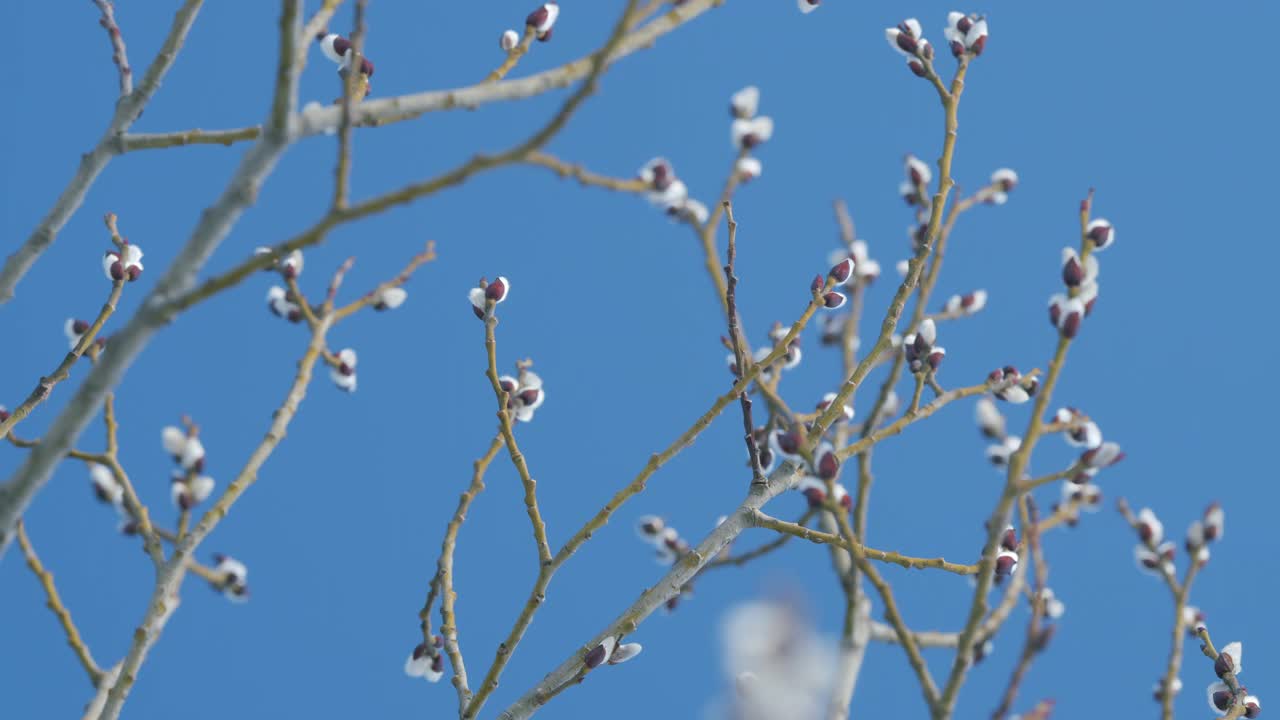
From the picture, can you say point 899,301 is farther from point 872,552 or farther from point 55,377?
point 55,377

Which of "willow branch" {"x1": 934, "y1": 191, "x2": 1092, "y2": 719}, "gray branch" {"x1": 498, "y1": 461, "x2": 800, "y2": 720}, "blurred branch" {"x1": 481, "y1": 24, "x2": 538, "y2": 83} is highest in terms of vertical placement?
"blurred branch" {"x1": 481, "y1": 24, "x2": 538, "y2": 83}

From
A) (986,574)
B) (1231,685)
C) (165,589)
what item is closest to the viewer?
(986,574)

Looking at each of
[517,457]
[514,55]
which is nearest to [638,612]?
[517,457]

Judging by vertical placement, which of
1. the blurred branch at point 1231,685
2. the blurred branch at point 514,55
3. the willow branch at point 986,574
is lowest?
the willow branch at point 986,574

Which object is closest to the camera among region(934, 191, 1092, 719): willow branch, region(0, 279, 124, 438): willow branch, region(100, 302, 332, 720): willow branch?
region(934, 191, 1092, 719): willow branch

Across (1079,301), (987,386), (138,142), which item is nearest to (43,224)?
(138,142)

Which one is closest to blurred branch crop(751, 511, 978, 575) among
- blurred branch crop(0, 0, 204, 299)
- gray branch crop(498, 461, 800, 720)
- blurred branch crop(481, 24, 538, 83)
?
gray branch crop(498, 461, 800, 720)

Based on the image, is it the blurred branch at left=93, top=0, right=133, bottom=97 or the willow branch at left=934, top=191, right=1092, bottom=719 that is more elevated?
the blurred branch at left=93, top=0, right=133, bottom=97

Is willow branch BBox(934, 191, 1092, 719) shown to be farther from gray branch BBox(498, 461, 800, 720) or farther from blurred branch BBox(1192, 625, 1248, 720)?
blurred branch BBox(1192, 625, 1248, 720)

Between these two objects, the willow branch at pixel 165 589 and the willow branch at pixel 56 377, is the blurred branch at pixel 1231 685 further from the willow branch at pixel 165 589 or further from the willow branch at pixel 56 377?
the willow branch at pixel 56 377

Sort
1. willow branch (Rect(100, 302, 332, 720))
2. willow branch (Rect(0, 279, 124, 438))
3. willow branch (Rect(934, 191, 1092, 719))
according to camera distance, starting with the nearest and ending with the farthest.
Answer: willow branch (Rect(934, 191, 1092, 719)) < willow branch (Rect(100, 302, 332, 720)) < willow branch (Rect(0, 279, 124, 438))

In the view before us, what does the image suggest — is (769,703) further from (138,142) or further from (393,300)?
(393,300)

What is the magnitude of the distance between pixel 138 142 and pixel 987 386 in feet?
3.29

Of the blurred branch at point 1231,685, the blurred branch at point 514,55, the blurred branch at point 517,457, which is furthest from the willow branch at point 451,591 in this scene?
the blurred branch at point 1231,685
